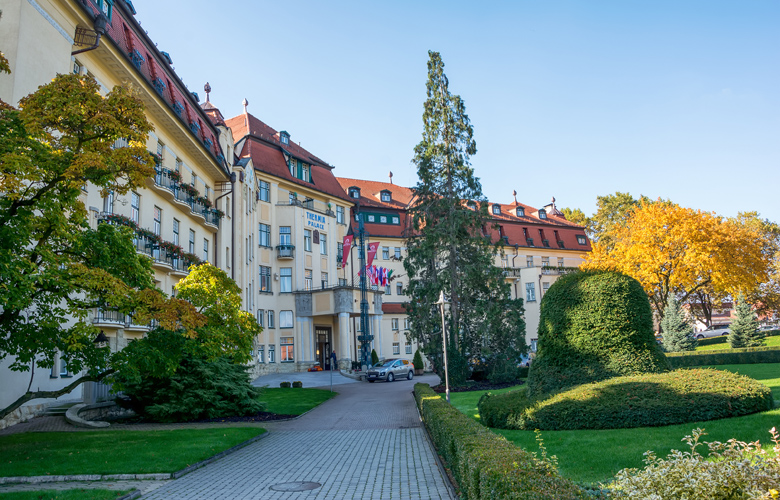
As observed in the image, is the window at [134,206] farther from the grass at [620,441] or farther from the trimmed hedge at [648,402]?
the grass at [620,441]

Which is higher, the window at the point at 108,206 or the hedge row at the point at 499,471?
the window at the point at 108,206

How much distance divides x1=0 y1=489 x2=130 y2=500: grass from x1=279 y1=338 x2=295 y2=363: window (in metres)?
36.2

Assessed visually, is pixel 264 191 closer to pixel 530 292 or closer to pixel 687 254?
pixel 530 292

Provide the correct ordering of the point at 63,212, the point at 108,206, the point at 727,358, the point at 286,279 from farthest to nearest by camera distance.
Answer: the point at 286,279 < the point at 727,358 < the point at 108,206 < the point at 63,212

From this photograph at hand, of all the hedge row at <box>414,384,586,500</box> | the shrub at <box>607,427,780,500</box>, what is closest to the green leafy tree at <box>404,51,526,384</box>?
the hedge row at <box>414,384,586,500</box>

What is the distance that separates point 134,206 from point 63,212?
12.8 meters

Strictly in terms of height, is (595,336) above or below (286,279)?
below

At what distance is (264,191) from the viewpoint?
44906 mm

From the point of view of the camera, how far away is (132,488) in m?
9.29

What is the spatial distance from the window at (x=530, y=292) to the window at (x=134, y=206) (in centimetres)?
4384

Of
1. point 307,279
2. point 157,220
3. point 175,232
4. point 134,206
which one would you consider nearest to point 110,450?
point 134,206

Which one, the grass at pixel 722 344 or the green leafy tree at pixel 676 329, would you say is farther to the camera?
the grass at pixel 722 344

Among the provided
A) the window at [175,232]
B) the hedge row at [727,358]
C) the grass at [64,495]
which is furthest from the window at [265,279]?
the grass at [64,495]

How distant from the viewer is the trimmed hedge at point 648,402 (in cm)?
1083
